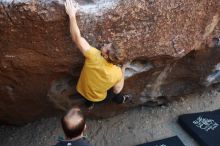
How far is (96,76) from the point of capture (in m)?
→ 2.53

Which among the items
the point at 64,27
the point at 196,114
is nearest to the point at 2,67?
the point at 64,27

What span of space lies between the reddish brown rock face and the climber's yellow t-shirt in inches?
3.9

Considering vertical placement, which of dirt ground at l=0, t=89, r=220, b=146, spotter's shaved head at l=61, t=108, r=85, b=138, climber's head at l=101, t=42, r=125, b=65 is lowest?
spotter's shaved head at l=61, t=108, r=85, b=138

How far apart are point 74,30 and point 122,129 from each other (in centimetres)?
105

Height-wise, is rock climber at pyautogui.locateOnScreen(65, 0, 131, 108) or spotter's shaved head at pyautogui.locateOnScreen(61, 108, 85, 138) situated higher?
rock climber at pyautogui.locateOnScreen(65, 0, 131, 108)

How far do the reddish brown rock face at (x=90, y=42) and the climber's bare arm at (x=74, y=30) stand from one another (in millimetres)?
39

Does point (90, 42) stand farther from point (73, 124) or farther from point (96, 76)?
point (73, 124)

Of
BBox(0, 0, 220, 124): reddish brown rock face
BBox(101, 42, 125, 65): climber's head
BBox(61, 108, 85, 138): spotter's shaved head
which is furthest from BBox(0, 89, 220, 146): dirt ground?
BBox(61, 108, 85, 138): spotter's shaved head

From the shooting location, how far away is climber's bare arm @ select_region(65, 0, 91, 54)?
2.38m

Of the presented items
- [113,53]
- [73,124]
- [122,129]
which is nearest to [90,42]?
[113,53]

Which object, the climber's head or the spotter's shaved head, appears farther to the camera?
the climber's head

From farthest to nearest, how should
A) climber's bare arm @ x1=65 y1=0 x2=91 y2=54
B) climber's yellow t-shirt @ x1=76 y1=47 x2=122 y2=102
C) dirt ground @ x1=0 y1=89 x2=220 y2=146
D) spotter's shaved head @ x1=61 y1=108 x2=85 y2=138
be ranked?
dirt ground @ x1=0 y1=89 x2=220 y2=146, climber's yellow t-shirt @ x1=76 y1=47 x2=122 y2=102, climber's bare arm @ x1=65 y1=0 x2=91 y2=54, spotter's shaved head @ x1=61 y1=108 x2=85 y2=138

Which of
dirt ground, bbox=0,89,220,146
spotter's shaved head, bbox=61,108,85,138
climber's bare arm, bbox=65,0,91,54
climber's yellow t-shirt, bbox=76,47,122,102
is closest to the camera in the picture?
spotter's shaved head, bbox=61,108,85,138

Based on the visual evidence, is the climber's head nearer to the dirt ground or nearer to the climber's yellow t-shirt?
the climber's yellow t-shirt
